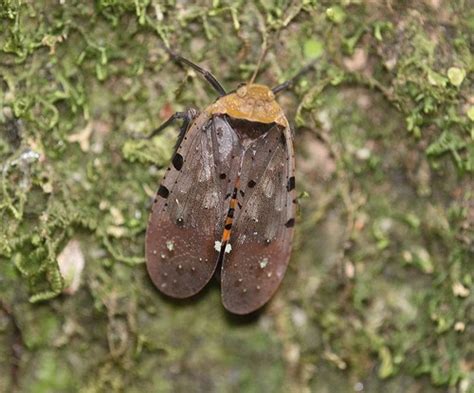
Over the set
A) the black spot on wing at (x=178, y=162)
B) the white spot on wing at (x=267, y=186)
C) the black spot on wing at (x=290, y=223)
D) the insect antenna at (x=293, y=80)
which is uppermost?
the insect antenna at (x=293, y=80)

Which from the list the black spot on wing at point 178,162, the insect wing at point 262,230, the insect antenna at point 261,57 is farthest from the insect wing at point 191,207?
the insect antenna at point 261,57

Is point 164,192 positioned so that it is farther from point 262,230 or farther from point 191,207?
point 262,230

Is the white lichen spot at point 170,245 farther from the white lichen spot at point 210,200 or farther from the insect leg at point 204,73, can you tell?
the insect leg at point 204,73

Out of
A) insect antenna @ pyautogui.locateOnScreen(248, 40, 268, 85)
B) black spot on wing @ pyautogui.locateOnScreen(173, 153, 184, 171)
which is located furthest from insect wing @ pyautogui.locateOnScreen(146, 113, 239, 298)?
insect antenna @ pyautogui.locateOnScreen(248, 40, 268, 85)

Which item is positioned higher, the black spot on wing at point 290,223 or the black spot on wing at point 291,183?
the black spot on wing at point 291,183

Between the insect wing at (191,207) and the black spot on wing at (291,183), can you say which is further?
the black spot on wing at (291,183)

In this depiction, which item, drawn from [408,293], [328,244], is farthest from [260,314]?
Result: [408,293]

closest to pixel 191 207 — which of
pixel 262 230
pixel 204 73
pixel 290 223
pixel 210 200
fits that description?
pixel 210 200

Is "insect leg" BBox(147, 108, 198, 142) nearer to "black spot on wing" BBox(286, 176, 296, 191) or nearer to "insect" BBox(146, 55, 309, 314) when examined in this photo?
"insect" BBox(146, 55, 309, 314)
